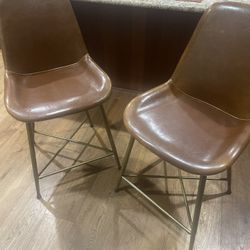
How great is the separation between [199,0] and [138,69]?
716mm

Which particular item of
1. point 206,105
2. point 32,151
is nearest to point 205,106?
point 206,105

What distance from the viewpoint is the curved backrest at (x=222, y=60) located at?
1.11m

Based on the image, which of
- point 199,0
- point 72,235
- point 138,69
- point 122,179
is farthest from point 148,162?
point 199,0

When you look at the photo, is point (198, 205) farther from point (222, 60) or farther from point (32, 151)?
point (32, 151)

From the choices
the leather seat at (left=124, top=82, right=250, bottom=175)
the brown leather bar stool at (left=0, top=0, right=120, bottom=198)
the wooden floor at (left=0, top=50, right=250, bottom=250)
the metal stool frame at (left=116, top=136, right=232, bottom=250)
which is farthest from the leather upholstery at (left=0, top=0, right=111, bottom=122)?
the wooden floor at (left=0, top=50, right=250, bottom=250)

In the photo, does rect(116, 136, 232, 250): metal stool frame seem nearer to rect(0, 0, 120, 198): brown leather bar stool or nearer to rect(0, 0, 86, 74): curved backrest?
rect(0, 0, 120, 198): brown leather bar stool

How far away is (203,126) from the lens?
46.4 inches

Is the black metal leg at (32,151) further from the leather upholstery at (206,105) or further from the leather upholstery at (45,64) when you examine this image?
the leather upholstery at (206,105)

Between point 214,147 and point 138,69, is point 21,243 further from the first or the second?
point 138,69

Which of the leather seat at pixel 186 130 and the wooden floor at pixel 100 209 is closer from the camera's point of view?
the leather seat at pixel 186 130

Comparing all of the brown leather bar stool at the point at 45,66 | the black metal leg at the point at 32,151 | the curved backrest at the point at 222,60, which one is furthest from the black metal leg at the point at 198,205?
the black metal leg at the point at 32,151

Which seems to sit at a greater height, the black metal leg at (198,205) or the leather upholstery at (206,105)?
the leather upholstery at (206,105)

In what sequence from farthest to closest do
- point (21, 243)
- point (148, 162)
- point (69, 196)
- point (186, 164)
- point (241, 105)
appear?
point (148, 162) → point (69, 196) → point (21, 243) → point (241, 105) → point (186, 164)

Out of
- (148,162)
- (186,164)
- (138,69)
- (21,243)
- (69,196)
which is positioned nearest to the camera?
(186,164)
